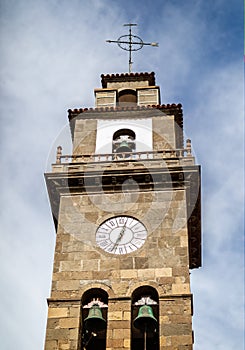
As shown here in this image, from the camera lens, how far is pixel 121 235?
90.6 ft

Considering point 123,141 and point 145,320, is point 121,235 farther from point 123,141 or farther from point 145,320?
point 123,141

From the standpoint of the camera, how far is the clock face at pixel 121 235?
89.3 ft

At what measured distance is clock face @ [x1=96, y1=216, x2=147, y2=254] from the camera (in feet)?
89.3

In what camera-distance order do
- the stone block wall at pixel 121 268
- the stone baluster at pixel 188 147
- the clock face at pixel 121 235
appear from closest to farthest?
the stone block wall at pixel 121 268
the clock face at pixel 121 235
the stone baluster at pixel 188 147

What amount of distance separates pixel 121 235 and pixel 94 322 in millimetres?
3458

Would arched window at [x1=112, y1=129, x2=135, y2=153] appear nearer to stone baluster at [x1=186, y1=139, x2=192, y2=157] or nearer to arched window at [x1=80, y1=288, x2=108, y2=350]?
stone baluster at [x1=186, y1=139, x2=192, y2=157]

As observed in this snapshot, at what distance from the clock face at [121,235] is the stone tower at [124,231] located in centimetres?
3

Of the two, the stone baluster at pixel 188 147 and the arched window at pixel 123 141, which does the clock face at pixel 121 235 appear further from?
the arched window at pixel 123 141

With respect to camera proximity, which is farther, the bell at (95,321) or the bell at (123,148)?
the bell at (123,148)

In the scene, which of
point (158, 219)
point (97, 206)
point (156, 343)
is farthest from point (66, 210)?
point (156, 343)

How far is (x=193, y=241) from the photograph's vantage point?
1196 inches

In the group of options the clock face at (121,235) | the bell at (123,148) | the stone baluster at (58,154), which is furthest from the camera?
the bell at (123,148)

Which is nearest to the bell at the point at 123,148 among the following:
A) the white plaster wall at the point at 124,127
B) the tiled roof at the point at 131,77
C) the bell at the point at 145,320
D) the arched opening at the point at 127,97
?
the white plaster wall at the point at 124,127

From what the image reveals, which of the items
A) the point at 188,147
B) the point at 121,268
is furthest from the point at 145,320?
the point at 188,147
